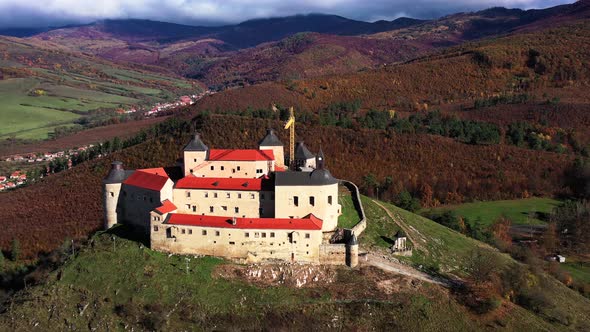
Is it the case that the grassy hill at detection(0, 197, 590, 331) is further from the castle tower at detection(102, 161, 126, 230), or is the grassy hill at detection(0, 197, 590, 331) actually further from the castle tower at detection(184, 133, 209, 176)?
the castle tower at detection(184, 133, 209, 176)

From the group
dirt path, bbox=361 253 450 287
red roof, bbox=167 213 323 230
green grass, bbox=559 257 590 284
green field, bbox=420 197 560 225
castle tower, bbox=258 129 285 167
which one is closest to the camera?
red roof, bbox=167 213 323 230

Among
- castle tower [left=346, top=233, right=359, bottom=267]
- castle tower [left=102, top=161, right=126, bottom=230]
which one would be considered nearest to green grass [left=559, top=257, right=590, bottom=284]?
castle tower [left=346, top=233, right=359, bottom=267]

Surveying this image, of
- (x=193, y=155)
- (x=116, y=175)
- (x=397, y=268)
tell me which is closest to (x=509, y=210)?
(x=397, y=268)

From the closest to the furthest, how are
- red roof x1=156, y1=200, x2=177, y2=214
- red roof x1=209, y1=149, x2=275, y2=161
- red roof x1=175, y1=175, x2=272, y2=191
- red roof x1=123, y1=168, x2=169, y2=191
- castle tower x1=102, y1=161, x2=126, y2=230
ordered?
red roof x1=156, y1=200, x2=177, y2=214
red roof x1=175, y1=175, x2=272, y2=191
red roof x1=123, y1=168, x2=169, y2=191
castle tower x1=102, y1=161, x2=126, y2=230
red roof x1=209, y1=149, x2=275, y2=161

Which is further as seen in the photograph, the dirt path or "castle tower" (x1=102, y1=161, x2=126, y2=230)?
"castle tower" (x1=102, y1=161, x2=126, y2=230)

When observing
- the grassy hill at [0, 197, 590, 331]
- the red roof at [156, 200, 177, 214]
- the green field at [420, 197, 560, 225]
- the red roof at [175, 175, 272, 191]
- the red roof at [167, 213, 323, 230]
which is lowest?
the green field at [420, 197, 560, 225]

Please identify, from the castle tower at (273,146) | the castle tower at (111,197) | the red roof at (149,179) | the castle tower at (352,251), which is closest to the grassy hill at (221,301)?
the castle tower at (352,251)

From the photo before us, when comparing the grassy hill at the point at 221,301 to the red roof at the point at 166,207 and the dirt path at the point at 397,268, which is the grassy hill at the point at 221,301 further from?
the red roof at the point at 166,207
